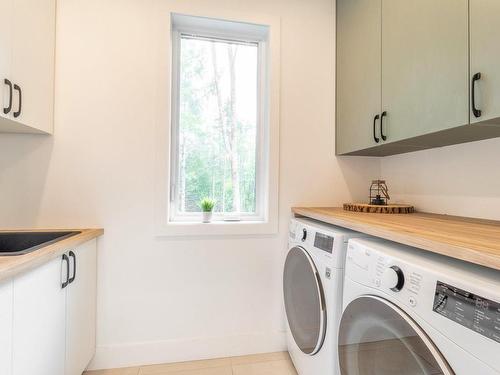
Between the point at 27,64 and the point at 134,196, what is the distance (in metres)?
0.82

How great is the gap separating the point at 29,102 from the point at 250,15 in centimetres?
136

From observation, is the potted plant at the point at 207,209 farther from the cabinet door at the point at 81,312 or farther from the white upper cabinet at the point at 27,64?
the white upper cabinet at the point at 27,64

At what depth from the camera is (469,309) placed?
0.57m

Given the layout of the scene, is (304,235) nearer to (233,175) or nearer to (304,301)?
(304,301)

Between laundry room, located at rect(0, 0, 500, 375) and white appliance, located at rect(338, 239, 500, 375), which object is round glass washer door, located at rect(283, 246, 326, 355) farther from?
white appliance, located at rect(338, 239, 500, 375)

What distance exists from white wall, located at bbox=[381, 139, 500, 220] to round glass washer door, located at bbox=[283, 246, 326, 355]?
2.65ft

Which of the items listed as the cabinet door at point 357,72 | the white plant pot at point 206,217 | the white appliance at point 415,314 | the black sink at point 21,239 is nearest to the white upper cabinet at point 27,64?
the black sink at point 21,239

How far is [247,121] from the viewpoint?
196 cm

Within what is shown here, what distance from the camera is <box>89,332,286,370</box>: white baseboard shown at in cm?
162

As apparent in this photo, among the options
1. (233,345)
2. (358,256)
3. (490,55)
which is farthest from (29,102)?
(490,55)

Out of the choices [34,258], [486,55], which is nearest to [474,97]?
[486,55]

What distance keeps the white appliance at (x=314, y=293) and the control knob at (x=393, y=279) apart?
0.32 metres

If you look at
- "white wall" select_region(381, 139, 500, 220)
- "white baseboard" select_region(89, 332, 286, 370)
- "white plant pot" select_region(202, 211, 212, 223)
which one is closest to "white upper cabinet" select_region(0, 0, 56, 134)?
"white plant pot" select_region(202, 211, 212, 223)

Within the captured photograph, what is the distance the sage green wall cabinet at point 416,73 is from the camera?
36.6 inches
